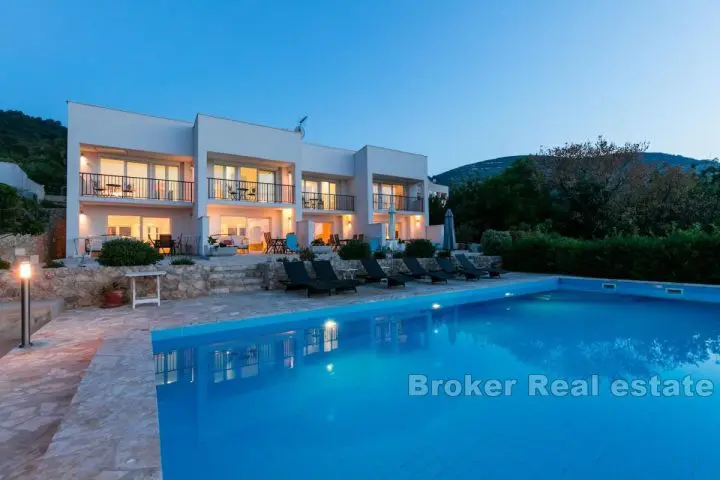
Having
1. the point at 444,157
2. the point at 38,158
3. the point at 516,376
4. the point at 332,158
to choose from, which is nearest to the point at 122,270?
the point at 516,376

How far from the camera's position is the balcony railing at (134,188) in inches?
550

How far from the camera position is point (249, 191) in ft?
56.3

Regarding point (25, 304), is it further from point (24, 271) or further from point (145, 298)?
point (145, 298)

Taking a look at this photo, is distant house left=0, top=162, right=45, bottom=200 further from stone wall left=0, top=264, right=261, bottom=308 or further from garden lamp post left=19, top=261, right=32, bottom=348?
garden lamp post left=19, top=261, right=32, bottom=348

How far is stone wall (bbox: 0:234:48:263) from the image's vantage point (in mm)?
10809

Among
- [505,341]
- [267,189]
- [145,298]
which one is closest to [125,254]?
[145,298]

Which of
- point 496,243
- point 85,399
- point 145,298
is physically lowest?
point 85,399

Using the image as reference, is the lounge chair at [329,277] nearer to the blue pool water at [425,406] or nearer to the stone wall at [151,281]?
the stone wall at [151,281]

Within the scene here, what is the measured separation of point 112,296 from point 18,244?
615 cm

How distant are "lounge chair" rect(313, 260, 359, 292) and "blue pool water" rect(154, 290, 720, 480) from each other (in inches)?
80.7

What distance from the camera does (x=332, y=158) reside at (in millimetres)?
19469

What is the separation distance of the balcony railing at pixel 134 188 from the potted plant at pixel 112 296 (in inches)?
298

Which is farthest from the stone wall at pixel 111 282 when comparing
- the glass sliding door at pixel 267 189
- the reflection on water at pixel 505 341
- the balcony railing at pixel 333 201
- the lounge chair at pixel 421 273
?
the balcony railing at pixel 333 201

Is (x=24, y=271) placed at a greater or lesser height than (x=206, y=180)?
lesser
